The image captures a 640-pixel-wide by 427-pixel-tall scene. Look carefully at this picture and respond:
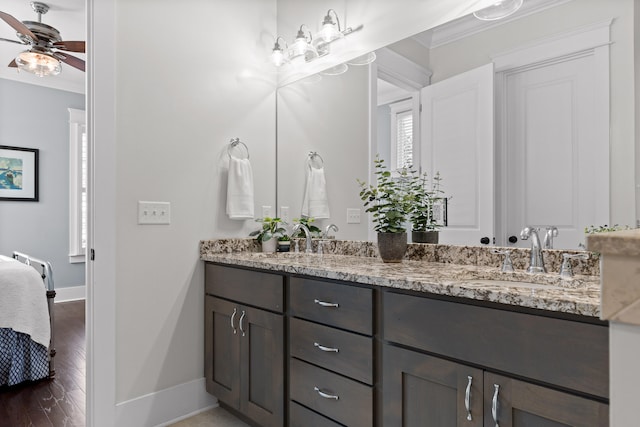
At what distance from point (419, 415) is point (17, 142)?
17.5ft

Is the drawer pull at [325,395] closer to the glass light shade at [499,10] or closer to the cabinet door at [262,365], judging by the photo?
the cabinet door at [262,365]

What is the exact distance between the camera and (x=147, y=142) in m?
2.13

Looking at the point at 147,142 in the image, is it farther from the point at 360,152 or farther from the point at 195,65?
the point at 360,152

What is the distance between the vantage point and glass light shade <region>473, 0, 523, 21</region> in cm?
168

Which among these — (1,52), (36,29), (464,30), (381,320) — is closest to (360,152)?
(464,30)

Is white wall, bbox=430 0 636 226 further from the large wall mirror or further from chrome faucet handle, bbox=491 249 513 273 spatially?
chrome faucet handle, bbox=491 249 513 273

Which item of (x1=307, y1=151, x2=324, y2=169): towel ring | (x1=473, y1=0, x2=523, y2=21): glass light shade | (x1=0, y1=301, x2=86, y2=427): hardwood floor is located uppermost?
(x1=473, y1=0, x2=523, y2=21): glass light shade

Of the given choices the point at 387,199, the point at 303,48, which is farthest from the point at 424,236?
the point at 303,48

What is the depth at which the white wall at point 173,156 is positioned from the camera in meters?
2.06

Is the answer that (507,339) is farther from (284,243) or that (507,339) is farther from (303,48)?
(303,48)

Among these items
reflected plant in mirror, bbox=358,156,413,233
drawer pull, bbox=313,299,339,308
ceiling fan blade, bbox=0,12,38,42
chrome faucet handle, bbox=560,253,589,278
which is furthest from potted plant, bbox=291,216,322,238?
ceiling fan blade, bbox=0,12,38,42

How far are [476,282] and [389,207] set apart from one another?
2.64 feet

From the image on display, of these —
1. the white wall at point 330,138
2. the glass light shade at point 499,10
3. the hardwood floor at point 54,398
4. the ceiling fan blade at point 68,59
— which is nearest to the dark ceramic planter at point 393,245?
the white wall at point 330,138

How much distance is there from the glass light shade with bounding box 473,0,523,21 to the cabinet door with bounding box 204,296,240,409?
5.77 ft
